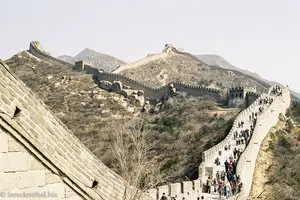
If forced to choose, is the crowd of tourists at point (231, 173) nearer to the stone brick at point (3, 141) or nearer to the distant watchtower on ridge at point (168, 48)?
the stone brick at point (3, 141)

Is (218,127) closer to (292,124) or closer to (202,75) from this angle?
(292,124)

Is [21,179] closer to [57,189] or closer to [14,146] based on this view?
[14,146]

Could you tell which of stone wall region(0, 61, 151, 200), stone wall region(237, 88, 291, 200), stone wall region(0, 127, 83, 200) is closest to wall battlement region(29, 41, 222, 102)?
stone wall region(237, 88, 291, 200)

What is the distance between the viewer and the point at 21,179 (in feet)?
15.3

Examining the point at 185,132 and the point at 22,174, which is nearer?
the point at 22,174

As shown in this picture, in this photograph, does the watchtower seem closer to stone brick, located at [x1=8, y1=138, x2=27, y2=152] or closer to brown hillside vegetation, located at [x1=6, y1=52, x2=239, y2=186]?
brown hillside vegetation, located at [x1=6, y1=52, x2=239, y2=186]

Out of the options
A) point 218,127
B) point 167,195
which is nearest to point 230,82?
point 218,127

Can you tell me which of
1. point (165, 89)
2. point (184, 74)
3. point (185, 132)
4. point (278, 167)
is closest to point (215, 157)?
point (278, 167)

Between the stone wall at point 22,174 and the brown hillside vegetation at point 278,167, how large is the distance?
2064cm

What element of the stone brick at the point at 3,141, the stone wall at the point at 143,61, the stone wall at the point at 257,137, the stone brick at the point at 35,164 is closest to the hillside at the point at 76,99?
the stone wall at the point at 143,61

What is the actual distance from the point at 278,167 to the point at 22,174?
30337mm

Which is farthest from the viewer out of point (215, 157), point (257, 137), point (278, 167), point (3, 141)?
point (257, 137)

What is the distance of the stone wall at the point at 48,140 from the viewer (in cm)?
471

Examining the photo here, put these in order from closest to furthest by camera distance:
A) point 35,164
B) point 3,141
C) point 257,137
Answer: point 3,141 < point 35,164 < point 257,137
